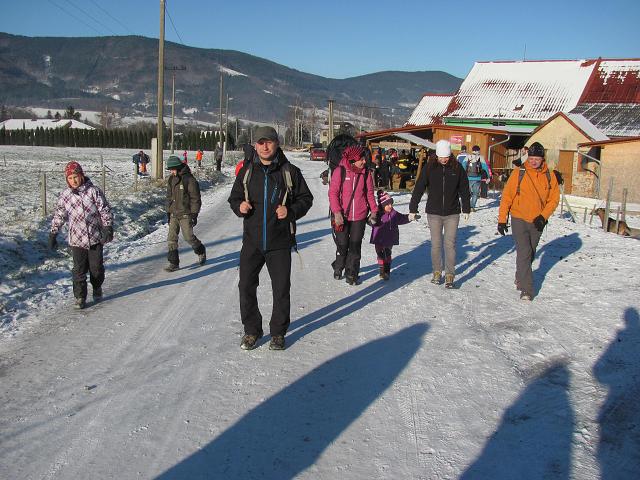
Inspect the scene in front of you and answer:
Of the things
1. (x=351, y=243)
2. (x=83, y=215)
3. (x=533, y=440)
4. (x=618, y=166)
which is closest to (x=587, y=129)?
(x=618, y=166)

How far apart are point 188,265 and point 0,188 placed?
13888mm

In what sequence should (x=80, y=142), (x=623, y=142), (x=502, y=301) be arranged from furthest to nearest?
(x=80, y=142) < (x=623, y=142) < (x=502, y=301)

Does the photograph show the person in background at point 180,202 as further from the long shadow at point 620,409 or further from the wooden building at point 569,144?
the wooden building at point 569,144

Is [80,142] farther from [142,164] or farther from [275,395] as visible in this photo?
[275,395]

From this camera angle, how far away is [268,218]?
5301 millimetres

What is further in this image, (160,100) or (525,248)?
(160,100)

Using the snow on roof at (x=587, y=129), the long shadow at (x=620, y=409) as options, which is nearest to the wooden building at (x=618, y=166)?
the snow on roof at (x=587, y=129)

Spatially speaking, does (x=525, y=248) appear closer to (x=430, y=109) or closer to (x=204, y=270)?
(x=204, y=270)

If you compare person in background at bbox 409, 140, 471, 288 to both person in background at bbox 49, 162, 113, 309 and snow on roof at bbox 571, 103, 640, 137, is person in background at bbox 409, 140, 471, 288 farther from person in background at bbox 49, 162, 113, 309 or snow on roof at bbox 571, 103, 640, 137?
snow on roof at bbox 571, 103, 640, 137

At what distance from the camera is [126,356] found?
529cm

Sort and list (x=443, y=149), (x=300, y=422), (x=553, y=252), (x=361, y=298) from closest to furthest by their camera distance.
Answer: (x=300, y=422) < (x=361, y=298) < (x=443, y=149) < (x=553, y=252)

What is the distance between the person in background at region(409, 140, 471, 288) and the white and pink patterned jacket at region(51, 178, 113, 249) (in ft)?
13.1

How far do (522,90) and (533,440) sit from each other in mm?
46369

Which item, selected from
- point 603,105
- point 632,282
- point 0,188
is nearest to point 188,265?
point 632,282
